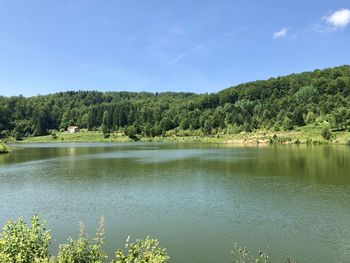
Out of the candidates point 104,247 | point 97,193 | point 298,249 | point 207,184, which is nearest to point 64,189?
point 97,193

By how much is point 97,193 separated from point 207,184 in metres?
13.5

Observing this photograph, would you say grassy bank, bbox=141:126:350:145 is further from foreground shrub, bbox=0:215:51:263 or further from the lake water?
foreground shrub, bbox=0:215:51:263

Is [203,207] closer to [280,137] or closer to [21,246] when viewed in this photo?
[21,246]

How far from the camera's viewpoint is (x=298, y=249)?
2180 cm

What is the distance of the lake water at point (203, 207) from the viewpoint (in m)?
22.9

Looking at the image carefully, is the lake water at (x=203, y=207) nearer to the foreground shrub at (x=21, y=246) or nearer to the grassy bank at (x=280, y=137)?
the foreground shrub at (x=21, y=246)

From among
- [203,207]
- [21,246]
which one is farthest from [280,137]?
[21,246]

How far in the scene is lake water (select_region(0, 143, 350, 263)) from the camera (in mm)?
22938

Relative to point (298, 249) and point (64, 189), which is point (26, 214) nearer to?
point (64, 189)

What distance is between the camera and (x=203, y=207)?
33562 mm

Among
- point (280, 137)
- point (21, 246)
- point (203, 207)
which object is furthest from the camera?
point (280, 137)

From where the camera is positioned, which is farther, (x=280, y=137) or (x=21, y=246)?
(x=280, y=137)

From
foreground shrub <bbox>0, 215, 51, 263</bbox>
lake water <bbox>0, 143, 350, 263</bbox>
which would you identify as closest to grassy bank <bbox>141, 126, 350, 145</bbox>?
lake water <bbox>0, 143, 350, 263</bbox>

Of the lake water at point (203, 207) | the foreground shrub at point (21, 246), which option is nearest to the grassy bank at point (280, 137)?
the lake water at point (203, 207)
